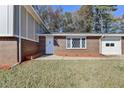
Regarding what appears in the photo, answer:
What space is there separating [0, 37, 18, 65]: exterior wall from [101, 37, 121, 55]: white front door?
14481 mm

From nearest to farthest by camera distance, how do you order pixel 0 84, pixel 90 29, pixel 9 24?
pixel 0 84, pixel 9 24, pixel 90 29

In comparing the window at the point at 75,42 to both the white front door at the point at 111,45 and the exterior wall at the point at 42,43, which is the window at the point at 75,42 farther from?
the exterior wall at the point at 42,43

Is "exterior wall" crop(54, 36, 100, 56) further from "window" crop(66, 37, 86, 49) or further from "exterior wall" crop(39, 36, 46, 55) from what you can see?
"exterior wall" crop(39, 36, 46, 55)

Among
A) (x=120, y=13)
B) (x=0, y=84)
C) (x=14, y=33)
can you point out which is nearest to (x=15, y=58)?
(x=14, y=33)

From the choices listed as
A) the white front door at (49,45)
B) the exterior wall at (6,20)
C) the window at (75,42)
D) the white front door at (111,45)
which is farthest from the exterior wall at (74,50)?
the exterior wall at (6,20)

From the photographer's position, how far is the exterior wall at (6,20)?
1092 centimetres

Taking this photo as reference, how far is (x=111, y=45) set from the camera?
24.5 metres

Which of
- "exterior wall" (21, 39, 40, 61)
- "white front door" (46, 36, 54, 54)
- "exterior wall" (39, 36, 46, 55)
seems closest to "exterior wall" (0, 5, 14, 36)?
"exterior wall" (21, 39, 40, 61)

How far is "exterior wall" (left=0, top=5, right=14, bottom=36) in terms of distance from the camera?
1092 centimetres

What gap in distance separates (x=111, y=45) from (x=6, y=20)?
52.3ft

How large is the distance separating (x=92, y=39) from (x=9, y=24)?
564 inches

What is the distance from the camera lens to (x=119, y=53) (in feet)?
80.2

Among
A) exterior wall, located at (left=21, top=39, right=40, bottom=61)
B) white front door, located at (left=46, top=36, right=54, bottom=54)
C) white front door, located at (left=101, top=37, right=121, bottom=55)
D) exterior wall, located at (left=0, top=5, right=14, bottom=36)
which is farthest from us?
white front door, located at (left=101, top=37, right=121, bottom=55)

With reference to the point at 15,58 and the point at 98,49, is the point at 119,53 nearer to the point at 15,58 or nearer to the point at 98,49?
the point at 98,49
